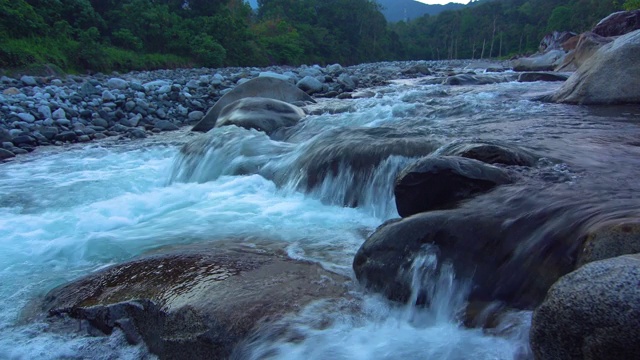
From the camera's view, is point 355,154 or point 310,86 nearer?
point 355,154

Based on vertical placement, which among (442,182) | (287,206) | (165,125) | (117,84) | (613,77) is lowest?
(287,206)

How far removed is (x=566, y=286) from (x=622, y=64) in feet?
22.2

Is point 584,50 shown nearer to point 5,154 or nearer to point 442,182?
point 442,182

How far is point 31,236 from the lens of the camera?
4102mm

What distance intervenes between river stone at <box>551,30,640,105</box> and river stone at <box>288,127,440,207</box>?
358cm

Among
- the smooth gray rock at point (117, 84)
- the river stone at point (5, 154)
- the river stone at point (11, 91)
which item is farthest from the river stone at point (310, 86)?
the river stone at point (5, 154)

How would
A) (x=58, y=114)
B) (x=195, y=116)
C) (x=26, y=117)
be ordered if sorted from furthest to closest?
(x=195, y=116) < (x=58, y=114) < (x=26, y=117)

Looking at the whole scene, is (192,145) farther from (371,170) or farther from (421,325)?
(421,325)

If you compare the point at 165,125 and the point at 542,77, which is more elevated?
the point at 542,77

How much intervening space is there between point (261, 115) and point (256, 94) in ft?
8.46

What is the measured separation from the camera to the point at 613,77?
23.6 ft

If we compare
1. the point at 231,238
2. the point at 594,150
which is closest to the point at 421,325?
the point at 231,238

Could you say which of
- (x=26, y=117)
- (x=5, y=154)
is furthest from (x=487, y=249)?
(x=26, y=117)

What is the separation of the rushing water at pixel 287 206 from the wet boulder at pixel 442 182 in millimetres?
179
